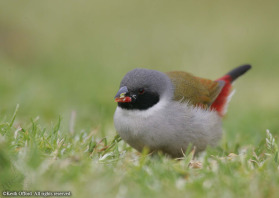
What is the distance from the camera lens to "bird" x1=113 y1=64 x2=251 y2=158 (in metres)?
5.34

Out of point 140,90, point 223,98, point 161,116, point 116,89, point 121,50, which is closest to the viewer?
point 161,116

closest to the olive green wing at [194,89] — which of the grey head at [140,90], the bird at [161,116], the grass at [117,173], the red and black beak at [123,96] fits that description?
the bird at [161,116]

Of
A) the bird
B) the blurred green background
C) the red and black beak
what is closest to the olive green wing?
the bird

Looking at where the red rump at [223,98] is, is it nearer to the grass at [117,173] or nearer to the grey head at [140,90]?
the grey head at [140,90]

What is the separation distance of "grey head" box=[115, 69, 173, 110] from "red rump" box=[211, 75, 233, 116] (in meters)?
1.16

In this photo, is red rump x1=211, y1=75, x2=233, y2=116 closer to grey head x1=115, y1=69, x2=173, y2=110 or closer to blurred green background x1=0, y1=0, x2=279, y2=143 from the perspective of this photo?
blurred green background x1=0, y1=0, x2=279, y2=143

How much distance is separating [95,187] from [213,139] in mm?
2821

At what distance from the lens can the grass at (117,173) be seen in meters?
3.62

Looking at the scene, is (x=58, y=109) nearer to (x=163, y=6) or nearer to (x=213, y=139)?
(x=213, y=139)

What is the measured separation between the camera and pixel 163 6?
56.0 feet

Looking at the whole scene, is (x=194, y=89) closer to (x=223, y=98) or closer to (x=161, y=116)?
(x=223, y=98)

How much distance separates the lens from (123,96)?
17.8 ft

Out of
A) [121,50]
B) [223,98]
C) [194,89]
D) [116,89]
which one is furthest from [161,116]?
[121,50]

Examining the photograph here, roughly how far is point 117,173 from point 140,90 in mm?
1716
